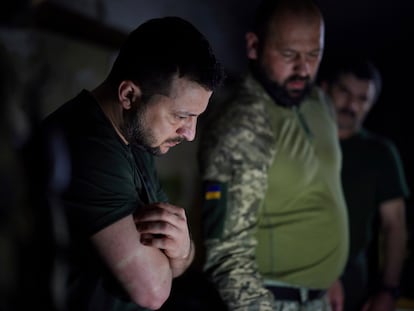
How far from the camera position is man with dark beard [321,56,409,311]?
161cm

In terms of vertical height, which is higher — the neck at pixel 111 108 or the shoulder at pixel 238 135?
the neck at pixel 111 108

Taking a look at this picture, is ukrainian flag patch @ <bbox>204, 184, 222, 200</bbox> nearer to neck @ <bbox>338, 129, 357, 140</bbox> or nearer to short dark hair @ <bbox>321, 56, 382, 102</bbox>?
neck @ <bbox>338, 129, 357, 140</bbox>

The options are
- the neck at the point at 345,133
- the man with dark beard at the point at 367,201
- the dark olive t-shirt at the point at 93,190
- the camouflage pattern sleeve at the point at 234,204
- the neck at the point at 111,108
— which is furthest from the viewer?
the neck at the point at 345,133

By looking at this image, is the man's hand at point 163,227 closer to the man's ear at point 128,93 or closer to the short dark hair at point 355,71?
the man's ear at point 128,93

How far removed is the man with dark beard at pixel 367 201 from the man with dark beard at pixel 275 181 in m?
0.40

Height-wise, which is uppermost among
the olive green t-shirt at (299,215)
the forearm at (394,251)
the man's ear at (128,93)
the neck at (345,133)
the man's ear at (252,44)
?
the man's ear at (252,44)

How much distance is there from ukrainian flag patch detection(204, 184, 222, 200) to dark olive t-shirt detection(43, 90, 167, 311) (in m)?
0.29

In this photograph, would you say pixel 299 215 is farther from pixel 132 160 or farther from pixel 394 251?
pixel 394 251

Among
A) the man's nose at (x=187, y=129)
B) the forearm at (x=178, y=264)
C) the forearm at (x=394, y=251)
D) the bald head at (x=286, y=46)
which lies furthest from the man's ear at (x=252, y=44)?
the forearm at (x=394, y=251)

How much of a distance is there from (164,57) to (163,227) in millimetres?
252

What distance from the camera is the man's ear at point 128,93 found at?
2.55 feet

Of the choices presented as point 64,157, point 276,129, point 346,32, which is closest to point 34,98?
point 64,157

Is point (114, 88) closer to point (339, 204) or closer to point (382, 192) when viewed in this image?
point (339, 204)

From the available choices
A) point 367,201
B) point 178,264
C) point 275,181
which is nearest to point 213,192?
point 275,181
